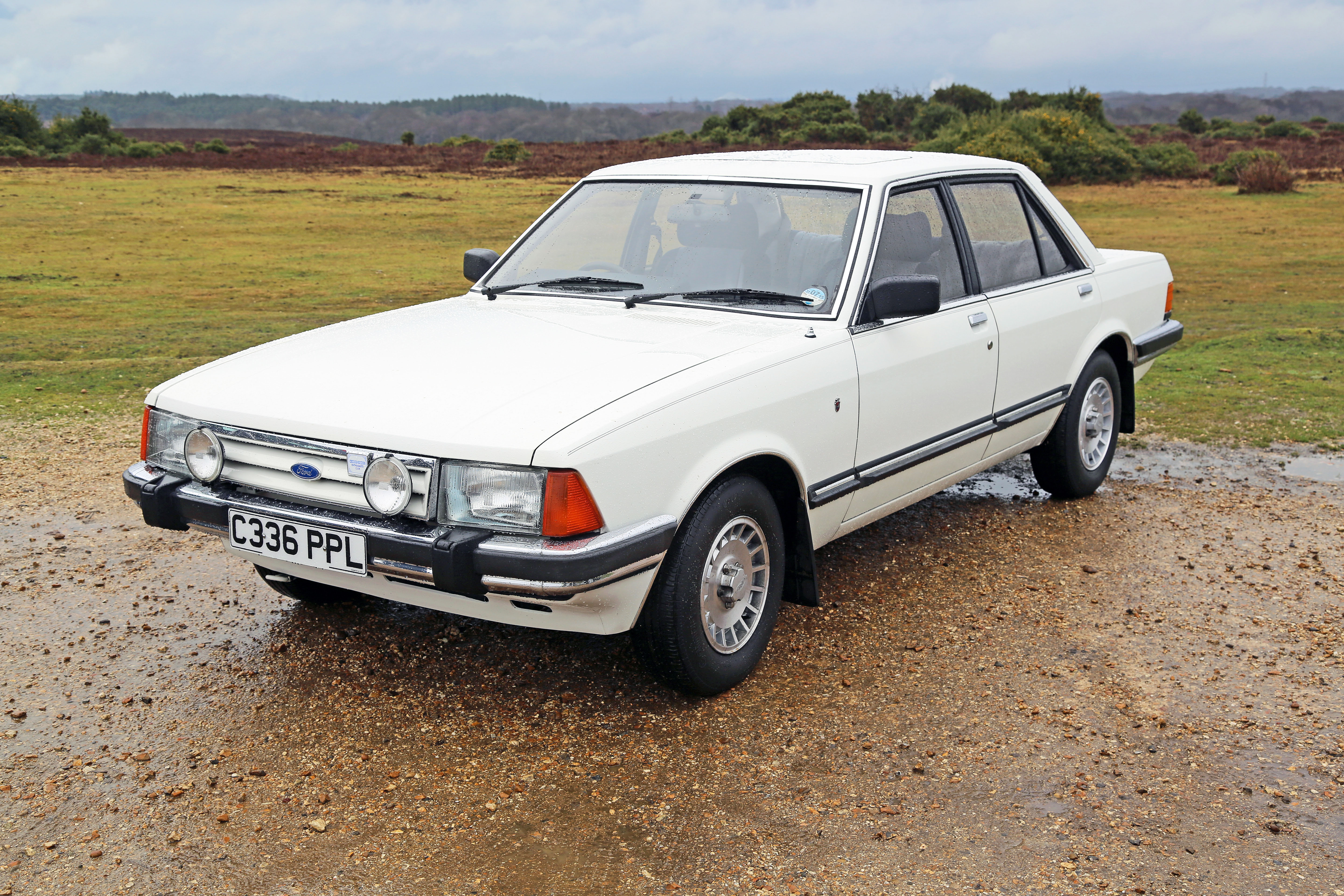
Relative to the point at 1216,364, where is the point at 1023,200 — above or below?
above

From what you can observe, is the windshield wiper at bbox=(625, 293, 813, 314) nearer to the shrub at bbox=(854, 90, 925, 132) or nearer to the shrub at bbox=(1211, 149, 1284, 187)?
the shrub at bbox=(1211, 149, 1284, 187)

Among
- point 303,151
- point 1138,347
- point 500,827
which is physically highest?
point 303,151

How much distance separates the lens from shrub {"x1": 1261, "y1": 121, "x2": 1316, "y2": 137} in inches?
2164

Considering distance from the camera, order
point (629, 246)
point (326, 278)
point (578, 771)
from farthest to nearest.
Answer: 1. point (326, 278)
2. point (629, 246)
3. point (578, 771)

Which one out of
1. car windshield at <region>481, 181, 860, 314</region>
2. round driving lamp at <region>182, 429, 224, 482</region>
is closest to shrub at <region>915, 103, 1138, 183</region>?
car windshield at <region>481, 181, 860, 314</region>

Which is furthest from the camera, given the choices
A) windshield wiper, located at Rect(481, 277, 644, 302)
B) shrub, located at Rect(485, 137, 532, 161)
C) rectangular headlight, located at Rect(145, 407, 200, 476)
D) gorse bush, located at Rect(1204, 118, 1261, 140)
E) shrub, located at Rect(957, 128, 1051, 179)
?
gorse bush, located at Rect(1204, 118, 1261, 140)

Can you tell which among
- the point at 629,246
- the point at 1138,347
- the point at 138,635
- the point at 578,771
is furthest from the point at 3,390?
the point at 1138,347

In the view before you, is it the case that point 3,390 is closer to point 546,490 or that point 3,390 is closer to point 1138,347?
point 546,490

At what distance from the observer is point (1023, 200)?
5.45 meters

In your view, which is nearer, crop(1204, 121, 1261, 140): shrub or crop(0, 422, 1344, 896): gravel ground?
crop(0, 422, 1344, 896): gravel ground

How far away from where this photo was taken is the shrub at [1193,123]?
61.8 metres

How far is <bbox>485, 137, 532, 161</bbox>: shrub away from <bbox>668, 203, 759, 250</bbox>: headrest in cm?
4267

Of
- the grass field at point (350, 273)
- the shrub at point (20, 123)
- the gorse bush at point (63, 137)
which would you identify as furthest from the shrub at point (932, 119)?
the shrub at point (20, 123)

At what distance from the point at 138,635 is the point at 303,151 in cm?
4825
